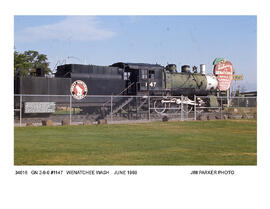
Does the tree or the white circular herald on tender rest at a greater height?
the tree

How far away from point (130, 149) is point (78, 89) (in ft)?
40.8

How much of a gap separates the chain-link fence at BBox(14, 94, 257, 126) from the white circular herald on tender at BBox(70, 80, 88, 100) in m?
0.37

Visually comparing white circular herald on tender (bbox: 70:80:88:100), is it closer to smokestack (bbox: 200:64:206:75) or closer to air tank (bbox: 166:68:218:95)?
air tank (bbox: 166:68:218:95)

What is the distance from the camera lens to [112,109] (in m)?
27.0

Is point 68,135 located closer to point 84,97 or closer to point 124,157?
point 124,157

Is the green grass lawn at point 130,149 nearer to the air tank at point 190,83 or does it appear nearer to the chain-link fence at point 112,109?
the chain-link fence at point 112,109

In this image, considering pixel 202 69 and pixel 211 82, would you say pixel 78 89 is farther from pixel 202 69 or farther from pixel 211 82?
pixel 202 69

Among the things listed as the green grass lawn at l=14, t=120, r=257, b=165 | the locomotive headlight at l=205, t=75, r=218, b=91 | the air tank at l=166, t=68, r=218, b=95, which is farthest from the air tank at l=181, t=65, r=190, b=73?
the green grass lawn at l=14, t=120, r=257, b=165

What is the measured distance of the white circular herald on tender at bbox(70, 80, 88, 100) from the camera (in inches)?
950

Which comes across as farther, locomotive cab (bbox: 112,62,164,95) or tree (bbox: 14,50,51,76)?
tree (bbox: 14,50,51,76)

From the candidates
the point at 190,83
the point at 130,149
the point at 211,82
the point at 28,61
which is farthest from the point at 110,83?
the point at 28,61

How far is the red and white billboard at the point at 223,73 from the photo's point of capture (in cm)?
3647

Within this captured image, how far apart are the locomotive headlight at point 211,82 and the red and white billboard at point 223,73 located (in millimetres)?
743

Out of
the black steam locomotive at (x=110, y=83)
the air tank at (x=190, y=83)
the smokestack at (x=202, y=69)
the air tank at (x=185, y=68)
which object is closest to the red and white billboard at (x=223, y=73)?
the air tank at (x=190, y=83)
